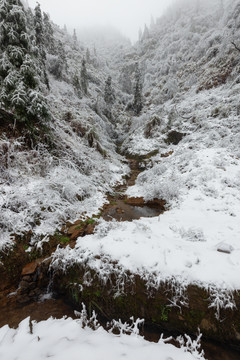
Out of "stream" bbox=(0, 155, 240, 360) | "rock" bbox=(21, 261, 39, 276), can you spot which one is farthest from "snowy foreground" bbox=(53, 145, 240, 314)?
"stream" bbox=(0, 155, 240, 360)

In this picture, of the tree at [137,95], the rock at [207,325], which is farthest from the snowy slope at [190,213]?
the tree at [137,95]

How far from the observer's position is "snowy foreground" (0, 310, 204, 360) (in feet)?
8.84

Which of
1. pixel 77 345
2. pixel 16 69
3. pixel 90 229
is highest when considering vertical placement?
pixel 16 69

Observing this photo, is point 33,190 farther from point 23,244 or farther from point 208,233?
point 208,233

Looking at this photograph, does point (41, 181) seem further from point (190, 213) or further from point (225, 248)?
point (225, 248)

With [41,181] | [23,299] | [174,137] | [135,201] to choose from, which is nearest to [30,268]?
[23,299]

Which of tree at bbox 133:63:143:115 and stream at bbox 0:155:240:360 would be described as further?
tree at bbox 133:63:143:115

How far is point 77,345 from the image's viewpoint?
2.83 m

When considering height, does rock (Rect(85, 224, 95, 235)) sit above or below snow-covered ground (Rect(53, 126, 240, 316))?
above

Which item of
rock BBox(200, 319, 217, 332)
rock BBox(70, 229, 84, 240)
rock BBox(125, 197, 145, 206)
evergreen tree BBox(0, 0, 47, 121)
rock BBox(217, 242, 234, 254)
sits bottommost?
rock BBox(200, 319, 217, 332)

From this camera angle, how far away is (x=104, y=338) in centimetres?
312

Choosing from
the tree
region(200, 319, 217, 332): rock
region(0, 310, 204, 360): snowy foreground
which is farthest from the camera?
the tree

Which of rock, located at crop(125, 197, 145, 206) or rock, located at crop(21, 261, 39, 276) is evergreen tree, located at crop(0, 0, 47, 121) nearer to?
rock, located at crop(21, 261, 39, 276)

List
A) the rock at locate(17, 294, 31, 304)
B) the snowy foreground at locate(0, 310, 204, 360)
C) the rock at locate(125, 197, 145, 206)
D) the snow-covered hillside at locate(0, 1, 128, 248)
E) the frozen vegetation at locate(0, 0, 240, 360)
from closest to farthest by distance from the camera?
the snowy foreground at locate(0, 310, 204, 360), the frozen vegetation at locate(0, 0, 240, 360), the rock at locate(17, 294, 31, 304), the snow-covered hillside at locate(0, 1, 128, 248), the rock at locate(125, 197, 145, 206)
